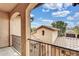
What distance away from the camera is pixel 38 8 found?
197 cm

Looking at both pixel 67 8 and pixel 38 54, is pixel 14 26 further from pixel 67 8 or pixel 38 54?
pixel 67 8

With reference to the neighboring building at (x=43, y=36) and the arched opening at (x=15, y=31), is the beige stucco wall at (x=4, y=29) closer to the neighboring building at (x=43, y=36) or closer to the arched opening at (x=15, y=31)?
the arched opening at (x=15, y=31)

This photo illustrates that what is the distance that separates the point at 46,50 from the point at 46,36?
0.21 metres

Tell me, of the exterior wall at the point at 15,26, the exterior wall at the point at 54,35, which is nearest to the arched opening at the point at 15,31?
the exterior wall at the point at 15,26

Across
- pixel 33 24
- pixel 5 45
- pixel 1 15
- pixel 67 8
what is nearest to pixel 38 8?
pixel 33 24

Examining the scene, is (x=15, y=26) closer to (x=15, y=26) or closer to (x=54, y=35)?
(x=15, y=26)

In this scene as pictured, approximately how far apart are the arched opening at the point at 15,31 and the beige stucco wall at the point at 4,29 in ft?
0.20

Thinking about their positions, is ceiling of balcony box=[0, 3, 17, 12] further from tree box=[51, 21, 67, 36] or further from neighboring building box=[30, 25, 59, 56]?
tree box=[51, 21, 67, 36]

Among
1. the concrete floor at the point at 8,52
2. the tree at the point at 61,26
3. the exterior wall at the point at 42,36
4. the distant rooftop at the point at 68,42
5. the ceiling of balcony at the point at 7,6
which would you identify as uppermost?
the ceiling of balcony at the point at 7,6

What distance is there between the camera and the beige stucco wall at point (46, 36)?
1.93m

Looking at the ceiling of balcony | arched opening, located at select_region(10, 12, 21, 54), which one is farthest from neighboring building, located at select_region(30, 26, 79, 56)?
the ceiling of balcony

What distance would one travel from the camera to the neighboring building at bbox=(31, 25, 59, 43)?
1932mm

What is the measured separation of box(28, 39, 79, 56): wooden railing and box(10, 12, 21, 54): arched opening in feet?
0.61

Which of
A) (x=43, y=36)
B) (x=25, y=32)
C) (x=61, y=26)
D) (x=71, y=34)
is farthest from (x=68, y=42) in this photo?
(x=25, y=32)
